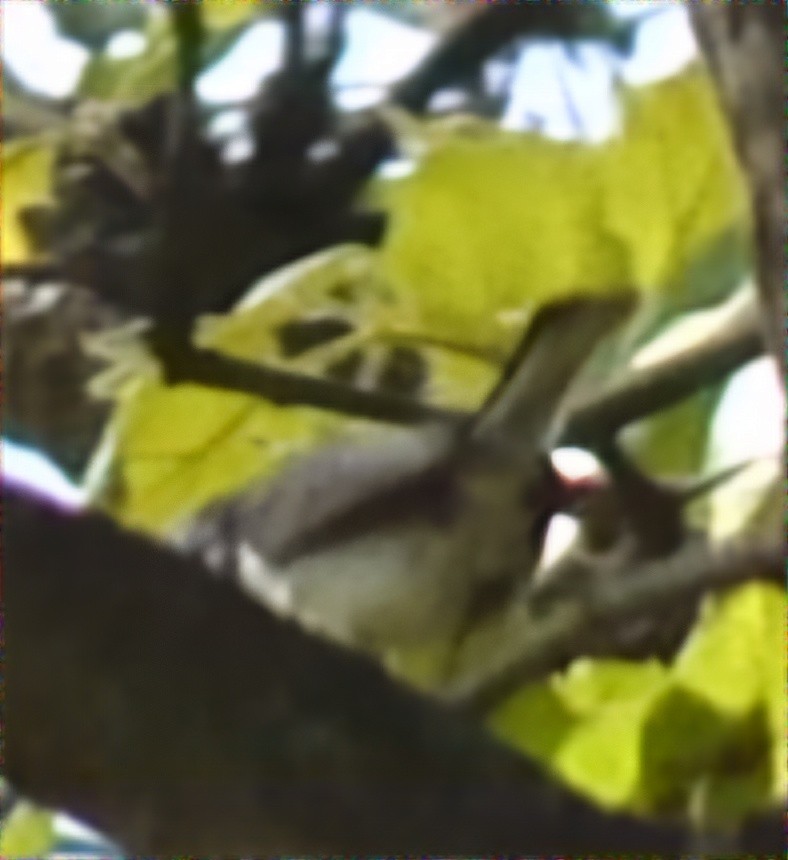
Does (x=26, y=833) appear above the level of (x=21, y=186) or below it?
below

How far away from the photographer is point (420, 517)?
0.31 meters

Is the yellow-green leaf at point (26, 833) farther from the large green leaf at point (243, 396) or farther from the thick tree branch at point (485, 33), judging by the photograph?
the thick tree branch at point (485, 33)

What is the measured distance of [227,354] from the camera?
0.30m

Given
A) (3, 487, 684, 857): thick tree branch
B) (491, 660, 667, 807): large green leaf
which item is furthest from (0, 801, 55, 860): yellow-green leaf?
(491, 660, 667, 807): large green leaf

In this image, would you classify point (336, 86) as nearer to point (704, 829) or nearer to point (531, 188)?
point (531, 188)

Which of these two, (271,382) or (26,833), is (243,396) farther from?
(26,833)

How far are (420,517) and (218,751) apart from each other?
80mm

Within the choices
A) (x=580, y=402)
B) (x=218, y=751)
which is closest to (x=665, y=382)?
(x=580, y=402)

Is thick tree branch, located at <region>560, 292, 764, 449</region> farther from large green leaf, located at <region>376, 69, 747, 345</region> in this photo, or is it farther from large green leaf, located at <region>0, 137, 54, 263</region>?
large green leaf, located at <region>0, 137, 54, 263</region>

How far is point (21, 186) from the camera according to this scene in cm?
31

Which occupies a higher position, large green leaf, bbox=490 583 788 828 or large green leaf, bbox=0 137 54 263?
large green leaf, bbox=0 137 54 263

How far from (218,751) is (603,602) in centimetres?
10

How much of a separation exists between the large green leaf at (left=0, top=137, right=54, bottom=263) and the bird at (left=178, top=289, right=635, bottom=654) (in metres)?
0.08

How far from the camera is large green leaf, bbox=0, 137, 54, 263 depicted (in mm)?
304
